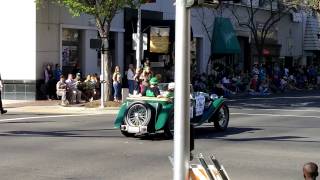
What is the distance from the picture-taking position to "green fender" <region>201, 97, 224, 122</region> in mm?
16188

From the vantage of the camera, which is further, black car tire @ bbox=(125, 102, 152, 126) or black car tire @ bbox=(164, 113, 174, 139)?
black car tire @ bbox=(164, 113, 174, 139)

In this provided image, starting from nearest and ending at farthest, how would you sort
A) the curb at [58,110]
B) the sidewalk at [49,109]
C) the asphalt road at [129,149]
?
1. the asphalt road at [129,149]
2. the curb at [58,110]
3. the sidewalk at [49,109]

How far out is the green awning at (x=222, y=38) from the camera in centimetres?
4119

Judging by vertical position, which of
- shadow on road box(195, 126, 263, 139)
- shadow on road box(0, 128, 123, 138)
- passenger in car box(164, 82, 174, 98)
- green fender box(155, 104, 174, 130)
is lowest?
shadow on road box(195, 126, 263, 139)

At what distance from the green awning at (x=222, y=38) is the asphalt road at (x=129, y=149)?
68.2 feet

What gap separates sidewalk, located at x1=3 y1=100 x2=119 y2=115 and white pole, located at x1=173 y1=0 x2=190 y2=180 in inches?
662

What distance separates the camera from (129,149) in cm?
1305

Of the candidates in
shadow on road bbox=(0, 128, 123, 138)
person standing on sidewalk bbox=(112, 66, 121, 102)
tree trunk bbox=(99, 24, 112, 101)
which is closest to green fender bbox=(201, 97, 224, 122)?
shadow on road bbox=(0, 128, 123, 138)

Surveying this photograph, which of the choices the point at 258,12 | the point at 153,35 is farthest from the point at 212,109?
the point at 258,12

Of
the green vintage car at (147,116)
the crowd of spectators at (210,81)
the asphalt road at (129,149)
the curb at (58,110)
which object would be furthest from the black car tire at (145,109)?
the curb at (58,110)

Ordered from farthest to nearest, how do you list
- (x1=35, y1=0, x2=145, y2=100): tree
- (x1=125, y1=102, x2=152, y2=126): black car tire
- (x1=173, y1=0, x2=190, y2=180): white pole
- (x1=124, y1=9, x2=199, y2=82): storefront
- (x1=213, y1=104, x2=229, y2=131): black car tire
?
(x1=124, y1=9, x2=199, y2=82): storefront < (x1=35, y1=0, x2=145, y2=100): tree < (x1=213, y1=104, x2=229, y2=131): black car tire < (x1=125, y1=102, x2=152, y2=126): black car tire < (x1=173, y1=0, x2=190, y2=180): white pole

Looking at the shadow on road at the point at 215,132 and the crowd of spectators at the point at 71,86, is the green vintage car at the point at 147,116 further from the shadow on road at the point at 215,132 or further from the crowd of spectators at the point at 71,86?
the crowd of spectators at the point at 71,86

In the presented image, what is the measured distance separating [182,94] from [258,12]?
4230 centimetres

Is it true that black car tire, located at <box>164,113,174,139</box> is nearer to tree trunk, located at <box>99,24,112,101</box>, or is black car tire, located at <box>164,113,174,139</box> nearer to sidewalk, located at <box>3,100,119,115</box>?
sidewalk, located at <box>3,100,119,115</box>
